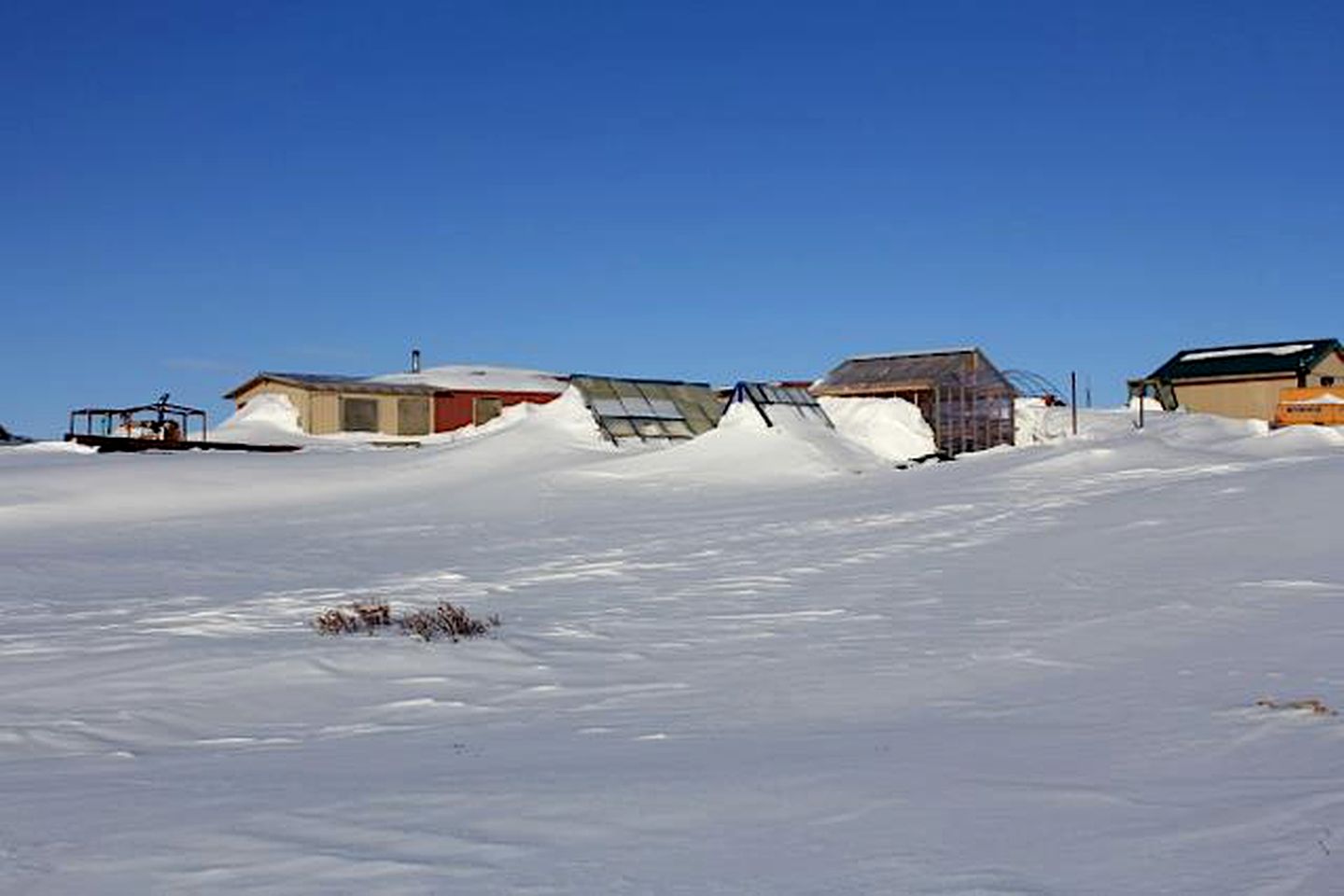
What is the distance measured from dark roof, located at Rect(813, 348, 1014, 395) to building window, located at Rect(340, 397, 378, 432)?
15475 millimetres

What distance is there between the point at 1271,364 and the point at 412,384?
31.0m

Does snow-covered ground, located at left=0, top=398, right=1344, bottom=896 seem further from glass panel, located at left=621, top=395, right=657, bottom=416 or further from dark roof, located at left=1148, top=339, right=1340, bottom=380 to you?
dark roof, located at left=1148, top=339, right=1340, bottom=380

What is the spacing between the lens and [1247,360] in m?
46.9

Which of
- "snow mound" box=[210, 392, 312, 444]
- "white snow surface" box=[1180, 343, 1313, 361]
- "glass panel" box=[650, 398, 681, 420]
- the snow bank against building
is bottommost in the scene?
the snow bank against building

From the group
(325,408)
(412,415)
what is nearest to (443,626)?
(325,408)

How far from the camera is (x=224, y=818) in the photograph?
14.1ft

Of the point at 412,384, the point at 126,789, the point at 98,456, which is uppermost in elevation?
the point at 412,384

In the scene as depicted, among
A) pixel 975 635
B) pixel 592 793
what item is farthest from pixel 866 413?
pixel 592 793

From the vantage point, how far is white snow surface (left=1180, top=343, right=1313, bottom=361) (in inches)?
1812

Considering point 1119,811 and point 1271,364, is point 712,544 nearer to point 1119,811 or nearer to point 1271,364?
point 1119,811

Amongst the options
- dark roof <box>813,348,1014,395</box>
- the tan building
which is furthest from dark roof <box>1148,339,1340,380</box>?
dark roof <box>813,348,1014,395</box>

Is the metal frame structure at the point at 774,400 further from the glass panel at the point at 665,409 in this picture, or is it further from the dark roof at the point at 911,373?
the dark roof at the point at 911,373

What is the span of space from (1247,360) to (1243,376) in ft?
2.70

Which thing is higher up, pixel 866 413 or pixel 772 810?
pixel 866 413
